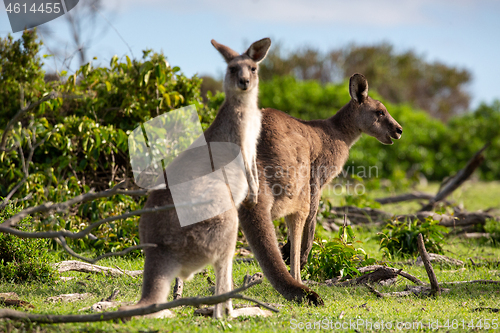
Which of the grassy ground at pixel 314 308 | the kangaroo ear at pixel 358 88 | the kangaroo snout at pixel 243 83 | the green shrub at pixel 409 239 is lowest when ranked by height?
the grassy ground at pixel 314 308

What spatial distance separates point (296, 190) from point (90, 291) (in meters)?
2.15

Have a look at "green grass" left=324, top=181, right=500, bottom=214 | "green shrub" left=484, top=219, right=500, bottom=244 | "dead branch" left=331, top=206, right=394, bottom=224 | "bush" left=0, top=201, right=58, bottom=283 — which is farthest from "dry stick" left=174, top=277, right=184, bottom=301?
"green grass" left=324, top=181, right=500, bottom=214

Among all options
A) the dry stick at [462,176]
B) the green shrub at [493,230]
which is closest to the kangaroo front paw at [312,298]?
the green shrub at [493,230]

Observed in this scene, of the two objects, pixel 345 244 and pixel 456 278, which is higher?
pixel 345 244

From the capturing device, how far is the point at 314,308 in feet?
11.6

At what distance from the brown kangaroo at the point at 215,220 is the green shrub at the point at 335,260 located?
54.9 inches

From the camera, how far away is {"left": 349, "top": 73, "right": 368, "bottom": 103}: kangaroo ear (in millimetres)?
5199

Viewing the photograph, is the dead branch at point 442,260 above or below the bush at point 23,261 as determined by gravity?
below

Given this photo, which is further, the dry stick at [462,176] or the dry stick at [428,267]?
the dry stick at [462,176]

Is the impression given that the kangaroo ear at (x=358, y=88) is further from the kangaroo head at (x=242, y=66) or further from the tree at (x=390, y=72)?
the tree at (x=390, y=72)

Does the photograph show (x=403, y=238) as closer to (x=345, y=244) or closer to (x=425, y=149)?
(x=345, y=244)

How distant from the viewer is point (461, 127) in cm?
1530

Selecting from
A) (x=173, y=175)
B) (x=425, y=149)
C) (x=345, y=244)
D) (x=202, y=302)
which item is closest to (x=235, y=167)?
(x=173, y=175)

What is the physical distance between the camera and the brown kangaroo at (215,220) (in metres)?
2.96
